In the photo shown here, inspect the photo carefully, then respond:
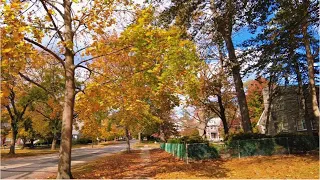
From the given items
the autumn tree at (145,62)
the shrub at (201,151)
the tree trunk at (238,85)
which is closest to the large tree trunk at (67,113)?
the autumn tree at (145,62)

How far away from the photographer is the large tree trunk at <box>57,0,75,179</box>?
10258 millimetres

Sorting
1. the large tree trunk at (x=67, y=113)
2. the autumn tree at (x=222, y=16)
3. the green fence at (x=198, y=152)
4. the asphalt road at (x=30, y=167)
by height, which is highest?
the autumn tree at (x=222, y=16)

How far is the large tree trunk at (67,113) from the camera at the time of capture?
33.7ft

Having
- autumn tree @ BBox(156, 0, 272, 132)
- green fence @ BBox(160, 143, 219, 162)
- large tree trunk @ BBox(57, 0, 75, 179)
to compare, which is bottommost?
green fence @ BBox(160, 143, 219, 162)

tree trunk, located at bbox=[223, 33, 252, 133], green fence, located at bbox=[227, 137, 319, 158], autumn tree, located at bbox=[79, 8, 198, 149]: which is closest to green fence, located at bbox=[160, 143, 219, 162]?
green fence, located at bbox=[227, 137, 319, 158]

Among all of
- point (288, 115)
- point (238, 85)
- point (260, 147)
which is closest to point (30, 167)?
point (238, 85)

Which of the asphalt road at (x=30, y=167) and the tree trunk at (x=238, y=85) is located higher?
the tree trunk at (x=238, y=85)

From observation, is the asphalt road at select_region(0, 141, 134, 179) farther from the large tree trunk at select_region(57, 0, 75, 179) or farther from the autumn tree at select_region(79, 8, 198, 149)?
the autumn tree at select_region(79, 8, 198, 149)

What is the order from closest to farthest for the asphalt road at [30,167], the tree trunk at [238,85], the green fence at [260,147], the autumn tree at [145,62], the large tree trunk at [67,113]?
the autumn tree at [145,62] → the large tree trunk at [67,113] → the asphalt road at [30,167] → the tree trunk at [238,85] → the green fence at [260,147]

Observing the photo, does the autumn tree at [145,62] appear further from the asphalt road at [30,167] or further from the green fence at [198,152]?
the green fence at [198,152]

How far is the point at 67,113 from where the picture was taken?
10594 millimetres

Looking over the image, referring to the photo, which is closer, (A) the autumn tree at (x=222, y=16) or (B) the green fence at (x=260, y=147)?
(A) the autumn tree at (x=222, y=16)

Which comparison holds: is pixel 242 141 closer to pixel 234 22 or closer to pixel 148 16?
pixel 234 22

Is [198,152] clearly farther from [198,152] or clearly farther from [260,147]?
[260,147]
